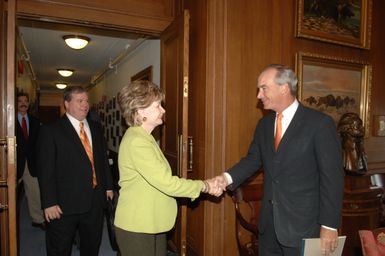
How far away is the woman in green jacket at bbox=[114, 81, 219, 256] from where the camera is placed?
5.48 feet

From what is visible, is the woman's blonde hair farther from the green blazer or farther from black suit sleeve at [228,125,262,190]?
black suit sleeve at [228,125,262,190]

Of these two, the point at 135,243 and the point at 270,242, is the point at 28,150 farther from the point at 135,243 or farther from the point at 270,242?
the point at 270,242

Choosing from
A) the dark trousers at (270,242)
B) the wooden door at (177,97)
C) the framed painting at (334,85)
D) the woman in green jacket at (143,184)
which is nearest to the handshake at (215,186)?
the woman in green jacket at (143,184)

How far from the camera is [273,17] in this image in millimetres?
3055

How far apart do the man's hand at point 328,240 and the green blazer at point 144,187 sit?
2.63 ft

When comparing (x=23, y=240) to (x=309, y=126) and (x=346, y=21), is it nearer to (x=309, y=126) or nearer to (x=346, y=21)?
(x=309, y=126)

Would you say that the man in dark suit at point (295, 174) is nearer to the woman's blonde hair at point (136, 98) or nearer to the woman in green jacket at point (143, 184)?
the woman in green jacket at point (143, 184)

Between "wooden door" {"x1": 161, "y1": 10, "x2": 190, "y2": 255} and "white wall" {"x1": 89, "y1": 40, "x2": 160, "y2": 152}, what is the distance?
4.75 feet

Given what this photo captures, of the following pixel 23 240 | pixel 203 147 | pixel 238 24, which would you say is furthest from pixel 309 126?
pixel 23 240

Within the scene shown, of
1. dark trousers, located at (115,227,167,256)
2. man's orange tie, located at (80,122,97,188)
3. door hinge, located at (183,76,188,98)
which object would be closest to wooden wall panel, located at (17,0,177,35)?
door hinge, located at (183,76,188,98)

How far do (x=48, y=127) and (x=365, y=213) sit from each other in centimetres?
283

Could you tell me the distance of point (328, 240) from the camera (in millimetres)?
1723

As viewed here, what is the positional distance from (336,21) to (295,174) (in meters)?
2.33

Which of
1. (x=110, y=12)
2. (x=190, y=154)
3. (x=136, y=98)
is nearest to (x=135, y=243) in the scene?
(x=136, y=98)
